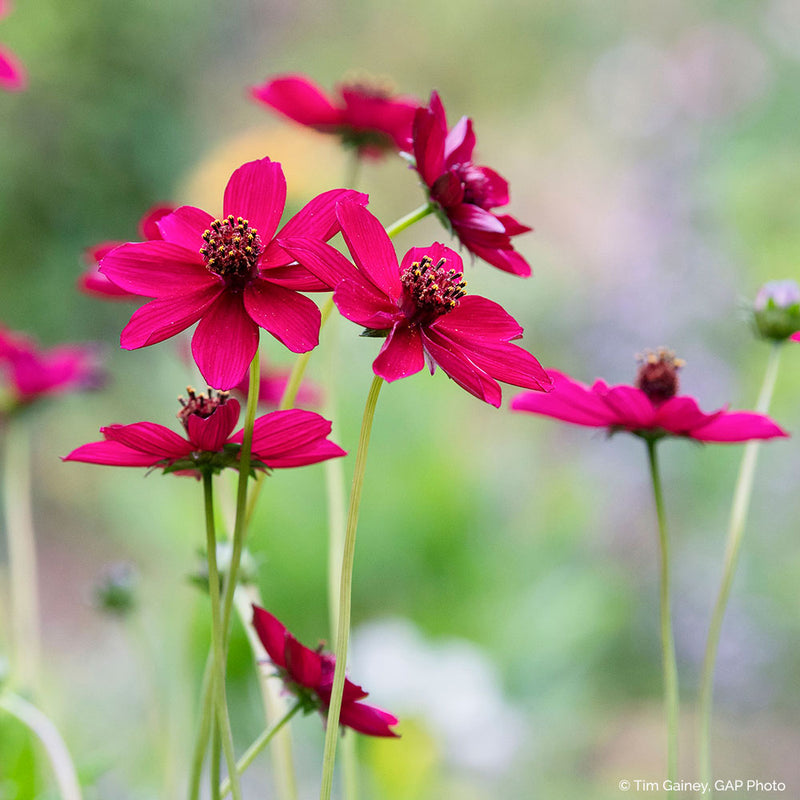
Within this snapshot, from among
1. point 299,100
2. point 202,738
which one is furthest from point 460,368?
point 299,100

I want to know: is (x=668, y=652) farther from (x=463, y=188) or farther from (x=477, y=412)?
(x=477, y=412)

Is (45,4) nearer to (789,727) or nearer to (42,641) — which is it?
(42,641)

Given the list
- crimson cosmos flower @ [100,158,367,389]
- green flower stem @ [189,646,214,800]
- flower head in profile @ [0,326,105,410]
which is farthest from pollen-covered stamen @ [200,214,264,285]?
flower head in profile @ [0,326,105,410]

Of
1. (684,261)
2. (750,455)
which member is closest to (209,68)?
(684,261)

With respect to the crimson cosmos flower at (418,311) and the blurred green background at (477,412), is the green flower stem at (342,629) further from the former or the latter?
the blurred green background at (477,412)

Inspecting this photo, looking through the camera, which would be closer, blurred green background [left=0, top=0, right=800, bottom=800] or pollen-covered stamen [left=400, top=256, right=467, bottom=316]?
pollen-covered stamen [left=400, top=256, right=467, bottom=316]

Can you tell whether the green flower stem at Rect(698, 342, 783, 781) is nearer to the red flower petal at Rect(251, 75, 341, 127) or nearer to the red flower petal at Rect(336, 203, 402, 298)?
the red flower petal at Rect(336, 203, 402, 298)
